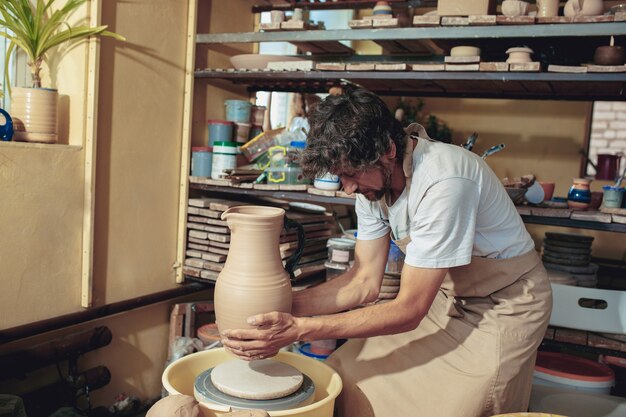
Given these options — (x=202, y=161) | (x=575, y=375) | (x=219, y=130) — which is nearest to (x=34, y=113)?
(x=202, y=161)

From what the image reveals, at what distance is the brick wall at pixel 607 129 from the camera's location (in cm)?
616

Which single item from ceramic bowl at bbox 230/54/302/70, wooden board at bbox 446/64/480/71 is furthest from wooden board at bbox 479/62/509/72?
ceramic bowl at bbox 230/54/302/70

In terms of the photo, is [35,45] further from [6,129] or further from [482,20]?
[482,20]

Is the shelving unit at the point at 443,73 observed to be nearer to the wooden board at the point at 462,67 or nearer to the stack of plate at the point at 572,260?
the wooden board at the point at 462,67

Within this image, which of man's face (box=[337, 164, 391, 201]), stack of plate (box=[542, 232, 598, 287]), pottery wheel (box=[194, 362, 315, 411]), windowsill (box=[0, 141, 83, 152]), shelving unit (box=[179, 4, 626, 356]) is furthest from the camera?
stack of plate (box=[542, 232, 598, 287])

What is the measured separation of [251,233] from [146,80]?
169 centimetres

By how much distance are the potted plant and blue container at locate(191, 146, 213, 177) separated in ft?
2.99

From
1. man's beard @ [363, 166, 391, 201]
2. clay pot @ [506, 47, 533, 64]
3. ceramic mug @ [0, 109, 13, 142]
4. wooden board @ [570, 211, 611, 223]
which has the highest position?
clay pot @ [506, 47, 533, 64]

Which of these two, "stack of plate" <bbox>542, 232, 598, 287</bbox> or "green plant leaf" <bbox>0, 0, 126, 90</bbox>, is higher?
"green plant leaf" <bbox>0, 0, 126, 90</bbox>

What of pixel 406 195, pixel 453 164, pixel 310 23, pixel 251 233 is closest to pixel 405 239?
pixel 406 195

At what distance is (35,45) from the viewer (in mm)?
2688

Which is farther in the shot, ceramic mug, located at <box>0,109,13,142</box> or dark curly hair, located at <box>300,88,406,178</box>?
ceramic mug, located at <box>0,109,13,142</box>

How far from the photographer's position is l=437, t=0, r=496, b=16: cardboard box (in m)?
2.71

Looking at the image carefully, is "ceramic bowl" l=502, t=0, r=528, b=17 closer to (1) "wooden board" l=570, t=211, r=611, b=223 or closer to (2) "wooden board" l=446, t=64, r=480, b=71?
(2) "wooden board" l=446, t=64, r=480, b=71
